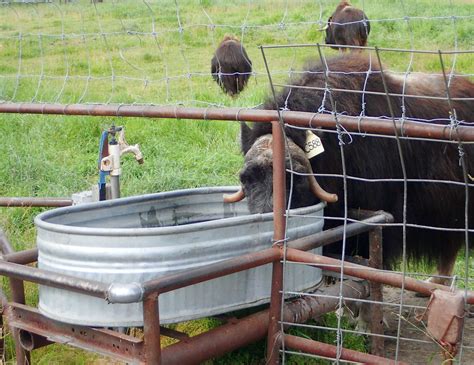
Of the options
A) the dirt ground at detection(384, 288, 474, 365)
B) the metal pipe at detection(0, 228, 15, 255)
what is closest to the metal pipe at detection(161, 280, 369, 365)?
the dirt ground at detection(384, 288, 474, 365)

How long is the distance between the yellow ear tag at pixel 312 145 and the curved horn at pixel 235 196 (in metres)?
0.32

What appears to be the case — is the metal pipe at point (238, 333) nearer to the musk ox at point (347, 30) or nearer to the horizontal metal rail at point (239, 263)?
the horizontal metal rail at point (239, 263)

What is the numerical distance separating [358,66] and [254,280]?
1.55 metres

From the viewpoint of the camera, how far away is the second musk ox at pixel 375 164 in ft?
11.0

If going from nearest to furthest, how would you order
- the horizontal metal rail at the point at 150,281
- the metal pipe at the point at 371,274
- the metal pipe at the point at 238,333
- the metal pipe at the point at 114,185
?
the horizontal metal rail at the point at 150,281 < the metal pipe at the point at 371,274 < the metal pipe at the point at 238,333 < the metal pipe at the point at 114,185

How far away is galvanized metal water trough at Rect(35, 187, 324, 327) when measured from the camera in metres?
2.49

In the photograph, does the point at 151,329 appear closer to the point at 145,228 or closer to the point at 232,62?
the point at 145,228

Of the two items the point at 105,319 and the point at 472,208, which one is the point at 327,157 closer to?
the point at 472,208

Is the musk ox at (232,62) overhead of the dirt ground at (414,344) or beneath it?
overhead

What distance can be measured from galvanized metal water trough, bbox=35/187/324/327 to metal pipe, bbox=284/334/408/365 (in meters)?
0.19

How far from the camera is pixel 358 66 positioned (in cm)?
393

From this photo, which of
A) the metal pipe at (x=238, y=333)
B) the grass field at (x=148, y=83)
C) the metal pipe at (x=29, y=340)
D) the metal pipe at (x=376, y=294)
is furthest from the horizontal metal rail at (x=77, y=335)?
the metal pipe at (x=376, y=294)

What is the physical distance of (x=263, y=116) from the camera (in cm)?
272

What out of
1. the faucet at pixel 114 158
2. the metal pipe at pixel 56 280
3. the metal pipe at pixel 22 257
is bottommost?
the metal pipe at pixel 22 257
